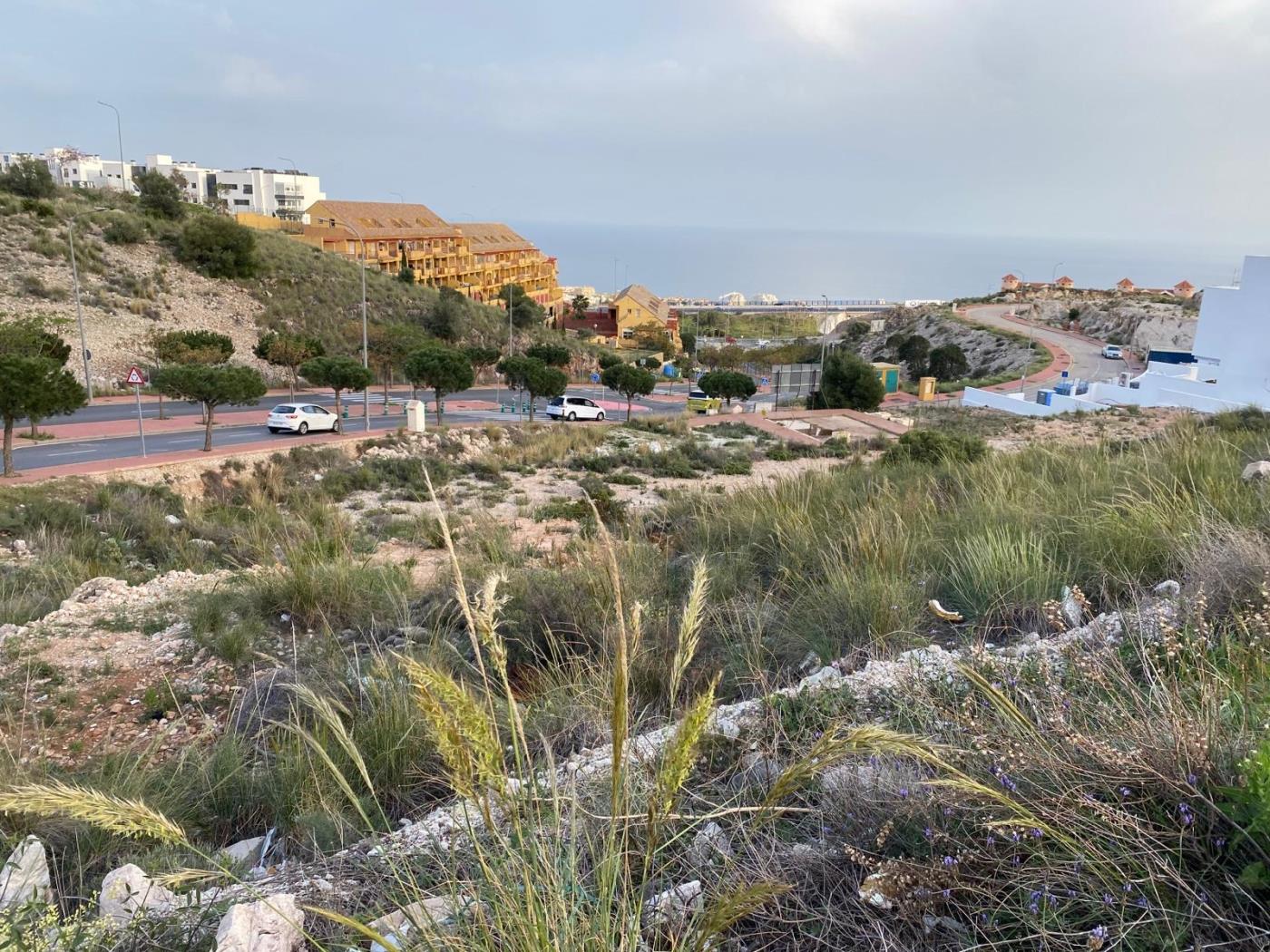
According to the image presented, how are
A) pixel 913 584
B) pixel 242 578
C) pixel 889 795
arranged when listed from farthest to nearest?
pixel 242 578 → pixel 913 584 → pixel 889 795

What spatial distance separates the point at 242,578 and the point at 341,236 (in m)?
68.6

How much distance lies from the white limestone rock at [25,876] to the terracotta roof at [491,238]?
83860 mm

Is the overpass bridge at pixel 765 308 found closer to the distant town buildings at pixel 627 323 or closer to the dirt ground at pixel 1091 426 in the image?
the distant town buildings at pixel 627 323

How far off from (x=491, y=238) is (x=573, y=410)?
6188 cm

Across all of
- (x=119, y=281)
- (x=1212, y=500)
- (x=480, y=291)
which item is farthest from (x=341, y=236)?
(x=1212, y=500)

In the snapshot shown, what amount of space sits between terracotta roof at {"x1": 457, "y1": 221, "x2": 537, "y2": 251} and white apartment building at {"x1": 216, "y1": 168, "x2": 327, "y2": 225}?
31.3 metres

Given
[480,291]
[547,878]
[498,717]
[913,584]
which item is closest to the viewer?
[547,878]

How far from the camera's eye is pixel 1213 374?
3488 centimetres

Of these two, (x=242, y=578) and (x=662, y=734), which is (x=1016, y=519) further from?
(x=242, y=578)

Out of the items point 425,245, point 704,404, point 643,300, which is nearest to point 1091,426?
point 704,404

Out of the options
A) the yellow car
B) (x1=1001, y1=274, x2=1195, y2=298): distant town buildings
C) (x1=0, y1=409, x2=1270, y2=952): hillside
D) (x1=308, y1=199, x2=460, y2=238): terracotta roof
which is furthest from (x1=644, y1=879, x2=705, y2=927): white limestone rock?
(x1=1001, y1=274, x2=1195, y2=298): distant town buildings

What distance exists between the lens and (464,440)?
23047mm

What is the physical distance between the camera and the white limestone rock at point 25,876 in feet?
6.60

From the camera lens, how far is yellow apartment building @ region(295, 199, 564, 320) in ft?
224
